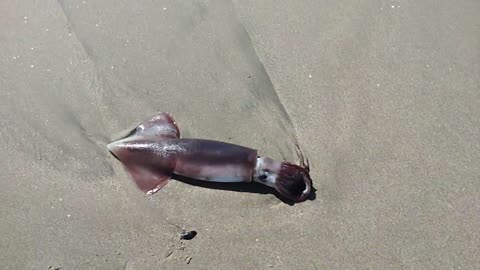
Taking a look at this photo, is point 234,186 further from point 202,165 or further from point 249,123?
point 249,123

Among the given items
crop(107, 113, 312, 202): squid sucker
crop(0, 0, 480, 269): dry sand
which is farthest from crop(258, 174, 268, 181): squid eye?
crop(0, 0, 480, 269): dry sand

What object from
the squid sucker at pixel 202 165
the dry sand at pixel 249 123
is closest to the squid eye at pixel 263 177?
the squid sucker at pixel 202 165

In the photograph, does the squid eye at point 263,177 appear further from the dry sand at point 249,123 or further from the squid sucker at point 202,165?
the dry sand at point 249,123

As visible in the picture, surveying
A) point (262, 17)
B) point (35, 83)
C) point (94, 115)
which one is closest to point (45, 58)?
point (35, 83)

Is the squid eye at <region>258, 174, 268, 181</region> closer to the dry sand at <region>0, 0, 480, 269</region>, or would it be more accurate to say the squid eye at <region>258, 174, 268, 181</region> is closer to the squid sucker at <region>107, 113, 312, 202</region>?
the squid sucker at <region>107, 113, 312, 202</region>

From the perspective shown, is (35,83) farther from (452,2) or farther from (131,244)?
(452,2)

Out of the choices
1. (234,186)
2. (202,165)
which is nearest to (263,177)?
(234,186)
